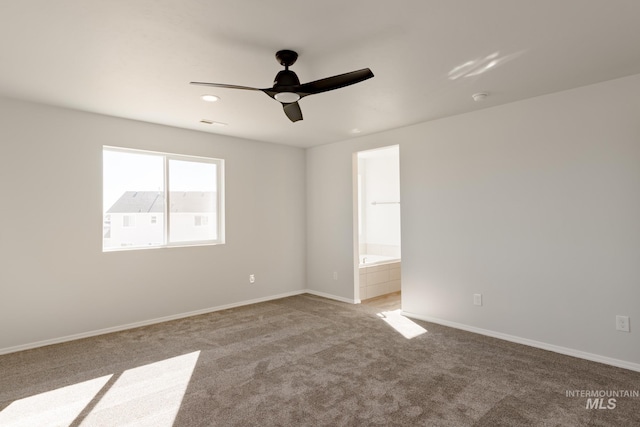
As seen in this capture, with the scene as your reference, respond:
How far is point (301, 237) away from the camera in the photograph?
5.93 m

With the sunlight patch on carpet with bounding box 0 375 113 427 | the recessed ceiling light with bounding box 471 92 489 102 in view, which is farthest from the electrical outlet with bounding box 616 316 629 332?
A: the sunlight patch on carpet with bounding box 0 375 113 427

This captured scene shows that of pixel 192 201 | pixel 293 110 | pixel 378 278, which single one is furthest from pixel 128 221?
pixel 378 278

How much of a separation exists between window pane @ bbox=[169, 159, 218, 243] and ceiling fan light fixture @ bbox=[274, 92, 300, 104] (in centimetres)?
263

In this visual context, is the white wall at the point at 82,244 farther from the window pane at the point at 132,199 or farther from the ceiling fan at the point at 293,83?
the ceiling fan at the point at 293,83

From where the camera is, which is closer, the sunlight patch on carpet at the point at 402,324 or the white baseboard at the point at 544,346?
the white baseboard at the point at 544,346

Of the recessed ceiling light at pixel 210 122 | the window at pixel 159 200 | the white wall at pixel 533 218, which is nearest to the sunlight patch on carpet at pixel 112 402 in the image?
the window at pixel 159 200

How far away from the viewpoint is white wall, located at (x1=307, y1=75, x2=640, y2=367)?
2982mm

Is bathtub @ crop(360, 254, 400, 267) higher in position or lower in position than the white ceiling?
lower

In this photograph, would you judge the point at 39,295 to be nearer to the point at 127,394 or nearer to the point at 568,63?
the point at 127,394

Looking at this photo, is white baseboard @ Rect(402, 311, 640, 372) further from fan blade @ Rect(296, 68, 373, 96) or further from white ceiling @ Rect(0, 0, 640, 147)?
fan blade @ Rect(296, 68, 373, 96)

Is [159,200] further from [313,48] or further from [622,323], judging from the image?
[622,323]

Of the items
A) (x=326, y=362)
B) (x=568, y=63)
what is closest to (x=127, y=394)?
(x=326, y=362)

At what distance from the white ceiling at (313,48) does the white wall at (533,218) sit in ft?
1.15

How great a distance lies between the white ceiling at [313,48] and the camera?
202cm
